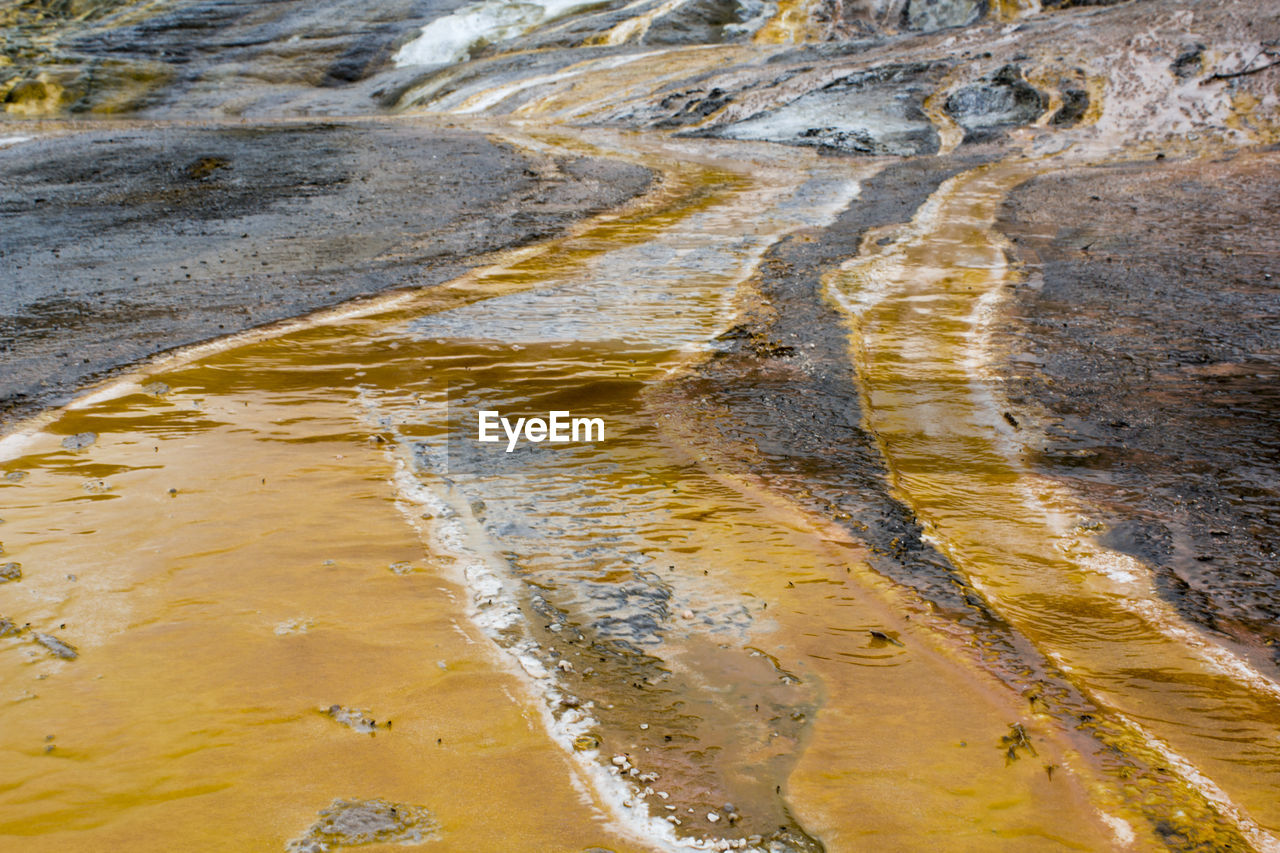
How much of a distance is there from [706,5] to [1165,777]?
84.0 ft

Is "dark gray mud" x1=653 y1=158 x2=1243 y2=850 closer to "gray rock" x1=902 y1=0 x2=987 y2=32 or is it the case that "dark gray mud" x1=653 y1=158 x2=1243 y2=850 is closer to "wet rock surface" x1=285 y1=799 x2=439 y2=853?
"wet rock surface" x1=285 y1=799 x2=439 y2=853

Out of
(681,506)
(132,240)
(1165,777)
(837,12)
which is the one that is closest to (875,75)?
(837,12)

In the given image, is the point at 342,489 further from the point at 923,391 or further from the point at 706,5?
the point at 706,5

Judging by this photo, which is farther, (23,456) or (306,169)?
(306,169)

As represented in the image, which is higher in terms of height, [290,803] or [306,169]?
[306,169]

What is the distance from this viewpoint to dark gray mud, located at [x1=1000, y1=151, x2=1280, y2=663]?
378 cm

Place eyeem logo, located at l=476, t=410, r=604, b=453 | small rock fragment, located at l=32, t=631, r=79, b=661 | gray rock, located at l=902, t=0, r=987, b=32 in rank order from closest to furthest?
1. small rock fragment, located at l=32, t=631, r=79, b=661
2. eyeem logo, located at l=476, t=410, r=604, b=453
3. gray rock, located at l=902, t=0, r=987, b=32

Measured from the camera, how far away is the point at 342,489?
4.18 metres

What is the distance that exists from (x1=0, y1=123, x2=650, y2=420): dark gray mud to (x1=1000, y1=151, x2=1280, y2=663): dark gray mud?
15.5 feet

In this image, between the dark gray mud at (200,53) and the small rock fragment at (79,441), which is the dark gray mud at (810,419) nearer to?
the small rock fragment at (79,441)

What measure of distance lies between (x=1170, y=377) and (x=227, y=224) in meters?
8.25

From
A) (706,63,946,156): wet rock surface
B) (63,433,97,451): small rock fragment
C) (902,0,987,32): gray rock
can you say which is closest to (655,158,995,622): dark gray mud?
(63,433,97,451): small rock fragment

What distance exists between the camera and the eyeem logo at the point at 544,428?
4801 millimetres

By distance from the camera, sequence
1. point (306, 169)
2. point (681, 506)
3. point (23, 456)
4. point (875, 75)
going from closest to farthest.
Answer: point (681, 506)
point (23, 456)
point (306, 169)
point (875, 75)
